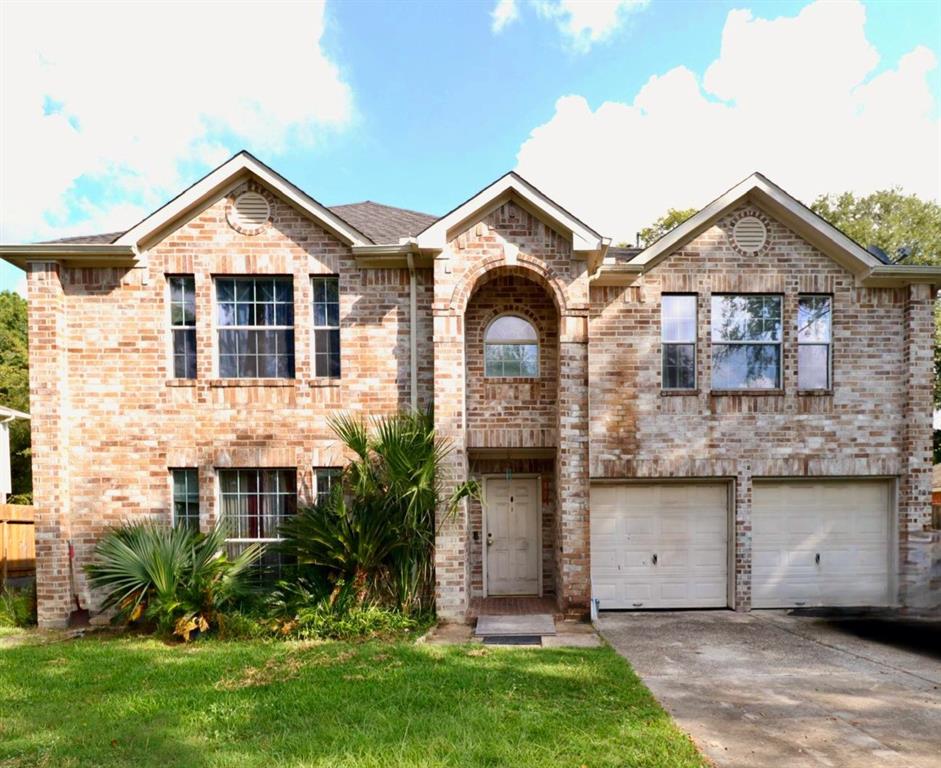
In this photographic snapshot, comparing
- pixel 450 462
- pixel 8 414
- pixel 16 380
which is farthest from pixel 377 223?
pixel 16 380

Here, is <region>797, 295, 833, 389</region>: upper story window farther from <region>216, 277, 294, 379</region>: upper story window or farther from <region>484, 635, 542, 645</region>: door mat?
<region>216, 277, 294, 379</region>: upper story window

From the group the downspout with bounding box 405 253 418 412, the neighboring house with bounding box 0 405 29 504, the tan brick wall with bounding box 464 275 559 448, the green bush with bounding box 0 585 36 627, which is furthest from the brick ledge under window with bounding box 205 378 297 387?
the neighboring house with bounding box 0 405 29 504

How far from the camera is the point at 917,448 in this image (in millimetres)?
8922

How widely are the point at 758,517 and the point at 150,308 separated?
11.0 metres

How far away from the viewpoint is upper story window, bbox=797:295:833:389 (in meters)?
9.16

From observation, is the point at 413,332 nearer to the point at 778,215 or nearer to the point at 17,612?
the point at 778,215

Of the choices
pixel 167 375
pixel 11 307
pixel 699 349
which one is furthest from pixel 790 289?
pixel 11 307

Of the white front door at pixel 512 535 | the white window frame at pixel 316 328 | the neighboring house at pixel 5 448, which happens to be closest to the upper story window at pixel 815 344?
the white front door at pixel 512 535

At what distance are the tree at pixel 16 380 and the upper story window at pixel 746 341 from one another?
2360 centimetres

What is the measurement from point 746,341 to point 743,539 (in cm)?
342

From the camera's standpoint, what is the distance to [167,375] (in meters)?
8.68

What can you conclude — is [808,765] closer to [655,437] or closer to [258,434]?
[655,437]

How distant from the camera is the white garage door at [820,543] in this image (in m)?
9.12

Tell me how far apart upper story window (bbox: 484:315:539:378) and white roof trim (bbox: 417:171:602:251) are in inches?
65.5
